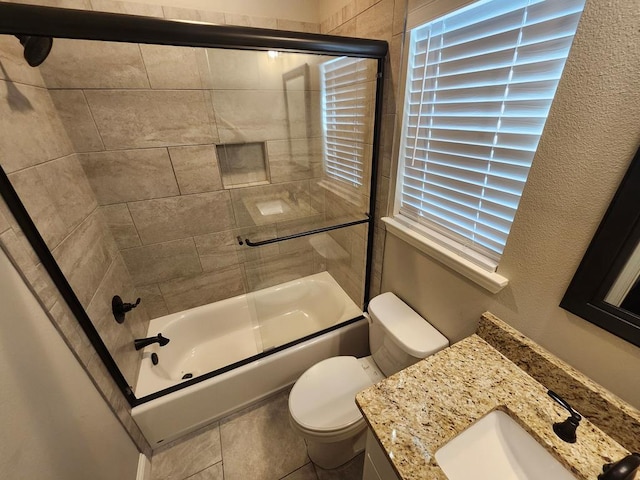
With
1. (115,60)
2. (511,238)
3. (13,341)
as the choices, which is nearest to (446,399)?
(511,238)

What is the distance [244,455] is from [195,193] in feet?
5.13

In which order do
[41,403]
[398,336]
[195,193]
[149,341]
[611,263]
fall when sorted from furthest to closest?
[195,193] < [149,341] < [398,336] < [41,403] < [611,263]

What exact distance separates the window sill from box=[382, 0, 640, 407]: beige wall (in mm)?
44

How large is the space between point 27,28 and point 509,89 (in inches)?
55.7

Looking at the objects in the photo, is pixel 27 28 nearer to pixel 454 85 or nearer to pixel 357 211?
pixel 454 85

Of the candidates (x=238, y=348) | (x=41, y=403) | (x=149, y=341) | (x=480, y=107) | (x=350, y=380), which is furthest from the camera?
(x=238, y=348)

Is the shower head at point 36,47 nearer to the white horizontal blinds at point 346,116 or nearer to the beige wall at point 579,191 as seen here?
the white horizontal blinds at point 346,116

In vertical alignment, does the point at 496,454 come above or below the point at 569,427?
below

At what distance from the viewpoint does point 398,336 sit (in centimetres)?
114

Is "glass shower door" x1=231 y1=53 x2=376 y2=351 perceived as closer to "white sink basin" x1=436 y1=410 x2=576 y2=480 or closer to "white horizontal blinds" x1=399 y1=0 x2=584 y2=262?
"white horizontal blinds" x1=399 y1=0 x2=584 y2=262

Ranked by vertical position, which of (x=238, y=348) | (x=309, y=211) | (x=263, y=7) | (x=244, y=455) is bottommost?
(x=244, y=455)

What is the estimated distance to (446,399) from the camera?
736 mm

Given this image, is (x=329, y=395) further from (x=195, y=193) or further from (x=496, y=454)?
(x=195, y=193)

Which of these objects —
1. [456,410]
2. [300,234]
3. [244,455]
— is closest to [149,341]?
[244,455]
